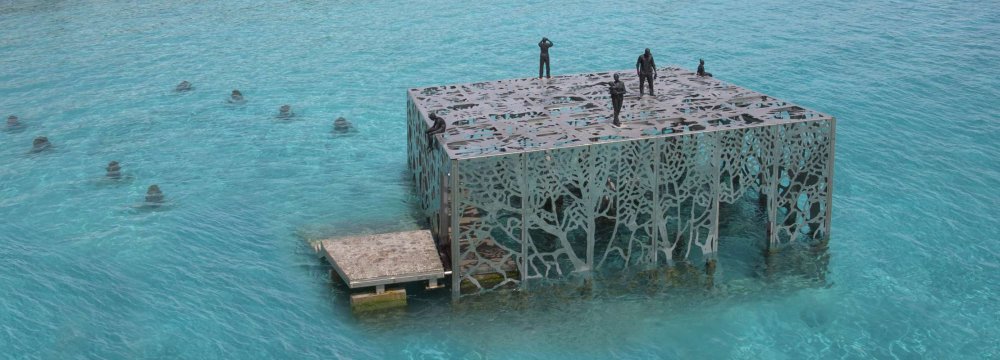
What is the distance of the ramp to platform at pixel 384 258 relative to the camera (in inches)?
1110

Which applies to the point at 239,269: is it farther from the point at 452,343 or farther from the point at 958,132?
the point at 958,132

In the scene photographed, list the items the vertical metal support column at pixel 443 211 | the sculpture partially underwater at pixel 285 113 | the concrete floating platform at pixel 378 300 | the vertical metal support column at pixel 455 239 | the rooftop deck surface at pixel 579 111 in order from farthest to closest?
the sculpture partially underwater at pixel 285 113
the rooftop deck surface at pixel 579 111
the vertical metal support column at pixel 443 211
the concrete floating platform at pixel 378 300
the vertical metal support column at pixel 455 239

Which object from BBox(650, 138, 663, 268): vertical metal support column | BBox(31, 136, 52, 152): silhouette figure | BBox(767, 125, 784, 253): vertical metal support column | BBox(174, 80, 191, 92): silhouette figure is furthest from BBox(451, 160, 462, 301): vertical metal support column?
BBox(174, 80, 191, 92): silhouette figure

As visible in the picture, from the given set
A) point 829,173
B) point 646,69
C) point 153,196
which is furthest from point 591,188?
point 153,196

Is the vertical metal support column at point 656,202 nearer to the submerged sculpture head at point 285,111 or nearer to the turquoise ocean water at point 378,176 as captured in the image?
the turquoise ocean water at point 378,176

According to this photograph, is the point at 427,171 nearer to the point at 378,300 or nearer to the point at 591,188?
the point at 378,300

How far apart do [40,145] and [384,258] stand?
22.8 m

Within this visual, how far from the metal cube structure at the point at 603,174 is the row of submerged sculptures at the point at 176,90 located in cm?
1064

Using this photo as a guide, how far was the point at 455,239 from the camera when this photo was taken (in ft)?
92.0

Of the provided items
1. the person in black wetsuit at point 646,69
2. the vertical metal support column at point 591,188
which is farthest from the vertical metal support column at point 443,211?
the person in black wetsuit at point 646,69

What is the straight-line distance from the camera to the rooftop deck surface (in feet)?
96.3

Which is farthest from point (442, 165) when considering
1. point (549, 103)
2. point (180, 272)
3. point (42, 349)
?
point (42, 349)

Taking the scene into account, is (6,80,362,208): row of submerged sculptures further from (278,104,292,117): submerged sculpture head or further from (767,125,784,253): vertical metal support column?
(767,125,784,253): vertical metal support column

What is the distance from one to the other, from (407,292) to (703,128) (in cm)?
990
